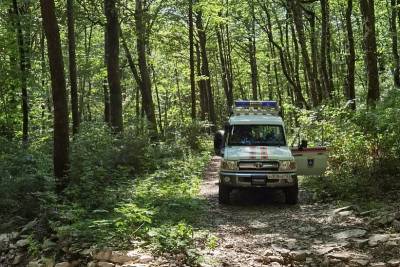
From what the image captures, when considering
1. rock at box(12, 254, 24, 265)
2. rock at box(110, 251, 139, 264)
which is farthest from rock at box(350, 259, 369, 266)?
rock at box(12, 254, 24, 265)

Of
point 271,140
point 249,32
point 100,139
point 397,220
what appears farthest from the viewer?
point 249,32

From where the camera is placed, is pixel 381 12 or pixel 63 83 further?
pixel 381 12

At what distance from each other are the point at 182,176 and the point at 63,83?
5.95m

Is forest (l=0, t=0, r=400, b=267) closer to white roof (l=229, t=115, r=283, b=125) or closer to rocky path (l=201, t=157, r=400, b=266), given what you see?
rocky path (l=201, t=157, r=400, b=266)

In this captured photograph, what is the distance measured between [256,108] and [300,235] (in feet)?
20.5

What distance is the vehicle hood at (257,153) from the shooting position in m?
12.0

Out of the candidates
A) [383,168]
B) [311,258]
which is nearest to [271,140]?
[383,168]

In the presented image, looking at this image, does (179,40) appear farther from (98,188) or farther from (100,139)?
(98,188)

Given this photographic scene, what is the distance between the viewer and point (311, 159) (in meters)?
13.0

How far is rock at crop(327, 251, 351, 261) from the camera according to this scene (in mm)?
7738

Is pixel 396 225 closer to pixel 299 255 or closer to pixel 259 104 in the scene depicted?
pixel 299 255

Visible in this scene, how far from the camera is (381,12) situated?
34.6 meters

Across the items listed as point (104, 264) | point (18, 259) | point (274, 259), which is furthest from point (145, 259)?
point (18, 259)

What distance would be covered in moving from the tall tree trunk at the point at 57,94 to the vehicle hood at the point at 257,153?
4025mm
